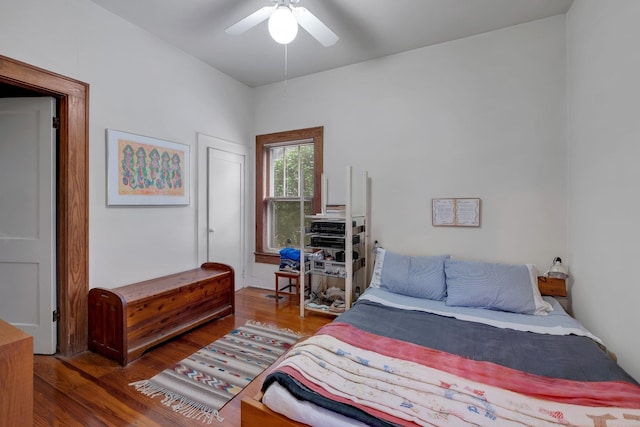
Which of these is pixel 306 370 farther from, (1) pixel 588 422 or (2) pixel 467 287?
(2) pixel 467 287

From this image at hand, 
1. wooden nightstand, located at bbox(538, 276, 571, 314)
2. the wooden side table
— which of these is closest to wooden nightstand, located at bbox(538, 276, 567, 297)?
wooden nightstand, located at bbox(538, 276, 571, 314)

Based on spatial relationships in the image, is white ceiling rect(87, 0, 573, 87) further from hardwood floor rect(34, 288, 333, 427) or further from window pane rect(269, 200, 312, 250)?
hardwood floor rect(34, 288, 333, 427)

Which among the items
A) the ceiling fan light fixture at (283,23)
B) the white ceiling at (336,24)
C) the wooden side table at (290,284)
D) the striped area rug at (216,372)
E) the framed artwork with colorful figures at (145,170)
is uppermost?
the white ceiling at (336,24)

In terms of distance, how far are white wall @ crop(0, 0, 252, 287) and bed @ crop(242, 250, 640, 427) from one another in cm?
200

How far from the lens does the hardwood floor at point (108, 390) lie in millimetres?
1574

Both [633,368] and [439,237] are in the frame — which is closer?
[633,368]

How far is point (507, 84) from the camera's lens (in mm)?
2646

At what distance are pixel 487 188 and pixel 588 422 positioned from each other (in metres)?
2.08

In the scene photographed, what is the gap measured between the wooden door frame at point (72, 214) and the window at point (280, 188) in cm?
203

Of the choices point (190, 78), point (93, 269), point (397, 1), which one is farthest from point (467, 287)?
point (190, 78)

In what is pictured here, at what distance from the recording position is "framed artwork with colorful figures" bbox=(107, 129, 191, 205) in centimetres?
247

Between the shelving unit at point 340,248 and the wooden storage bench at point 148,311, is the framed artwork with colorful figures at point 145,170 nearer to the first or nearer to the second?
the wooden storage bench at point 148,311

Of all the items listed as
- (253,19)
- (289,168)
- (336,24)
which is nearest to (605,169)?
(336,24)

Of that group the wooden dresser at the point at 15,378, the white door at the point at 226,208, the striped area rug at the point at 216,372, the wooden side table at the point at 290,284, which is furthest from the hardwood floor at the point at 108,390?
the white door at the point at 226,208
